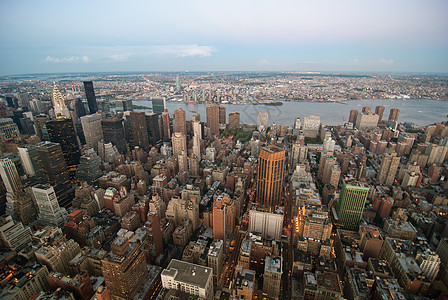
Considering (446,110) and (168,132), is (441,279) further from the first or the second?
(446,110)

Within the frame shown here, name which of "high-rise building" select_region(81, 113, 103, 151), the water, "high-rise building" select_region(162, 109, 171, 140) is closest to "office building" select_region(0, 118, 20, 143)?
"high-rise building" select_region(81, 113, 103, 151)

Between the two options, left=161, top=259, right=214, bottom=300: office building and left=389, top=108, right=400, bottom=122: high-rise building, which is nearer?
left=161, top=259, right=214, bottom=300: office building

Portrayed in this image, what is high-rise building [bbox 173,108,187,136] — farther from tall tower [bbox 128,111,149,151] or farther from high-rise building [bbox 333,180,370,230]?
high-rise building [bbox 333,180,370,230]

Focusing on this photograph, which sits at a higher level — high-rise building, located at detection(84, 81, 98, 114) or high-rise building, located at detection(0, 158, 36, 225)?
high-rise building, located at detection(84, 81, 98, 114)

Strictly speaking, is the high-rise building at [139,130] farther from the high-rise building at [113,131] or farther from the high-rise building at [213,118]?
the high-rise building at [213,118]

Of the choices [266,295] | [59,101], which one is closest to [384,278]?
[266,295]
